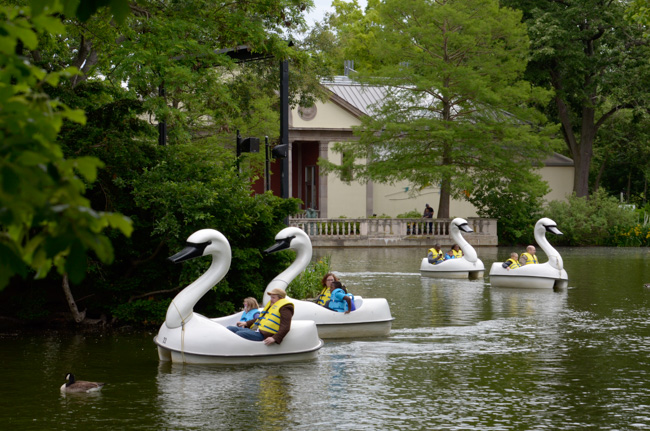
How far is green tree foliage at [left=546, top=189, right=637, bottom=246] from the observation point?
48312mm

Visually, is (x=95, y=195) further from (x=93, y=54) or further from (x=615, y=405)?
(x=615, y=405)

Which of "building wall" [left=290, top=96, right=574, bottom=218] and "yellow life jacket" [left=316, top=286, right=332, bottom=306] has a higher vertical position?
"building wall" [left=290, top=96, right=574, bottom=218]

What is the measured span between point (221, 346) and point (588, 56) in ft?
149

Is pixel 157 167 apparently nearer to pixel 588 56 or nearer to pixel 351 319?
pixel 351 319

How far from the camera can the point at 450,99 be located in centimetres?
4812

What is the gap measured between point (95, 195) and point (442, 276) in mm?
13957

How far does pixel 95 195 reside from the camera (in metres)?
17.5

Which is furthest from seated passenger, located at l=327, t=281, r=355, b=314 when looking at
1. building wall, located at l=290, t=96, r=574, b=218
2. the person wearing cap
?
building wall, located at l=290, t=96, r=574, b=218

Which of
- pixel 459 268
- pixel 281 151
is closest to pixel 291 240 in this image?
pixel 281 151

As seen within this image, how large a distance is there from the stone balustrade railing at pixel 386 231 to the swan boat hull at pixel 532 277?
20.5 meters

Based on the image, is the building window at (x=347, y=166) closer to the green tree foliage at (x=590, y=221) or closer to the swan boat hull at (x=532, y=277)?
the green tree foliage at (x=590, y=221)

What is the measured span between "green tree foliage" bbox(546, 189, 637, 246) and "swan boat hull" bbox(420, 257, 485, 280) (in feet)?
66.5

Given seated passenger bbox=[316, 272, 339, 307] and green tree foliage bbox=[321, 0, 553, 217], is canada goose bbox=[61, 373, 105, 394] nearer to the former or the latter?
seated passenger bbox=[316, 272, 339, 307]

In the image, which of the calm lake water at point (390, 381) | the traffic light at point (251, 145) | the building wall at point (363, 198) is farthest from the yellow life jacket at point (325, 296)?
the building wall at point (363, 198)
